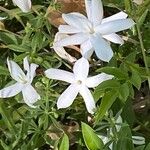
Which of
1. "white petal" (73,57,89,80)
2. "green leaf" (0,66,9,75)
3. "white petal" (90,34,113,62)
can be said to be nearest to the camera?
"white petal" (90,34,113,62)

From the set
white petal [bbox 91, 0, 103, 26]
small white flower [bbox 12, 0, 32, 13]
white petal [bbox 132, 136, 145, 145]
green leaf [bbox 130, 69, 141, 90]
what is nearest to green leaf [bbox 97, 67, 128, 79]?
green leaf [bbox 130, 69, 141, 90]

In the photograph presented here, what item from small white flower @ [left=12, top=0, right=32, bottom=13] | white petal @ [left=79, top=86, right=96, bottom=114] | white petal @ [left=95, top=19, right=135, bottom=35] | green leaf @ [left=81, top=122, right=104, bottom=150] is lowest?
green leaf @ [left=81, top=122, right=104, bottom=150]

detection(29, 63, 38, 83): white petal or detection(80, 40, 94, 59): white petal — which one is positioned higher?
detection(80, 40, 94, 59): white petal

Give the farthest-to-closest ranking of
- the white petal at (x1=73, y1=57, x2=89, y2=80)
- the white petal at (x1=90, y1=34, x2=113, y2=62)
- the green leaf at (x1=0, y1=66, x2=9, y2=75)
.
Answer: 1. the green leaf at (x1=0, y1=66, x2=9, y2=75)
2. the white petal at (x1=73, y1=57, x2=89, y2=80)
3. the white petal at (x1=90, y1=34, x2=113, y2=62)

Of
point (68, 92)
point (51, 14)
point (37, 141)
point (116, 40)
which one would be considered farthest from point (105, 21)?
point (37, 141)

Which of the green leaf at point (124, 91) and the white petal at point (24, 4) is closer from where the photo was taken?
the green leaf at point (124, 91)

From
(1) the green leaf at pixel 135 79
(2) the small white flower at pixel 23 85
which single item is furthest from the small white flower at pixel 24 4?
(1) the green leaf at pixel 135 79

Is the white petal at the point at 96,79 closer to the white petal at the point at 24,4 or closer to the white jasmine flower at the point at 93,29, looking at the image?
the white jasmine flower at the point at 93,29

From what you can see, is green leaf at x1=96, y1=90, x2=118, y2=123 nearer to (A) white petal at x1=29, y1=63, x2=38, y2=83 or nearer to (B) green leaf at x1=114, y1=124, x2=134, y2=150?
(B) green leaf at x1=114, y1=124, x2=134, y2=150

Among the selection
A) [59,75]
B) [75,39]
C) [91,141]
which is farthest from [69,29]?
[91,141]
